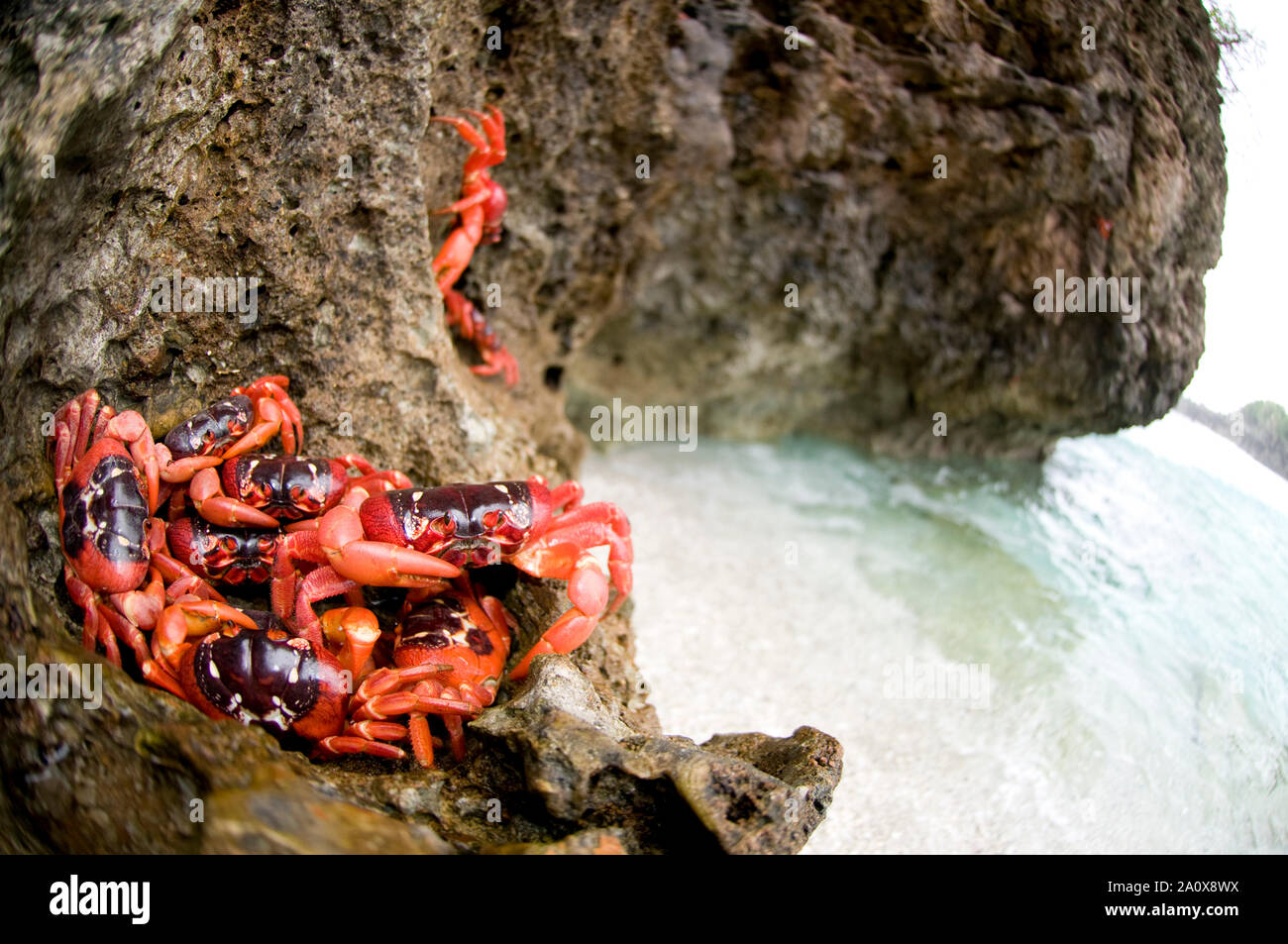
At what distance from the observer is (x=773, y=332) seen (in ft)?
22.1

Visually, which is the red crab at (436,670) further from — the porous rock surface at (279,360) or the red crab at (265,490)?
the red crab at (265,490)

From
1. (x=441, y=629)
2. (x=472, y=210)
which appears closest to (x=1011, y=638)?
(x=441, y=629)

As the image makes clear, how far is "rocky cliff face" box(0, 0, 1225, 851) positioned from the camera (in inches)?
110

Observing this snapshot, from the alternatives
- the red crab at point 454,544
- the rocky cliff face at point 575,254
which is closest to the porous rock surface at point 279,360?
the rocky cliff face at point 575,254

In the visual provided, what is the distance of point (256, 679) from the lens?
298cm

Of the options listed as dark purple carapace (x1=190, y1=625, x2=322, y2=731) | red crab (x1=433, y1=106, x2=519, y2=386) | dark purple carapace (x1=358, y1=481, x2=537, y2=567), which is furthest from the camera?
red crab (x1=433, y1=106, x2=519, y2=386)

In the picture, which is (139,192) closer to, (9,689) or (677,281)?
(9,689)

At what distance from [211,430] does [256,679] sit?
1.08m

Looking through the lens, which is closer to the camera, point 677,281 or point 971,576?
point 971,576

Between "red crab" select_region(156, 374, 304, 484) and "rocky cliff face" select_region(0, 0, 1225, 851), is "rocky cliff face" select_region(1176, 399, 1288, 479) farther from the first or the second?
"red crab" select_region(156, 374, 304, 484)

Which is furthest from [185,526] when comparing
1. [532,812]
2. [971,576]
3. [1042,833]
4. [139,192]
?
[971,576]

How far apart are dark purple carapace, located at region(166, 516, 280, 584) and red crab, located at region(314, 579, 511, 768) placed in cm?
40

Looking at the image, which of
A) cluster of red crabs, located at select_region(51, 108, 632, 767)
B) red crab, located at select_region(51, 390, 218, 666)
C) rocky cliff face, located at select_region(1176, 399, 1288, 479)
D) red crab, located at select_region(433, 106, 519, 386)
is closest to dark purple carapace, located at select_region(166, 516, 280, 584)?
cluster of red crabs, located at select_region(51, 108, 632, 767)
